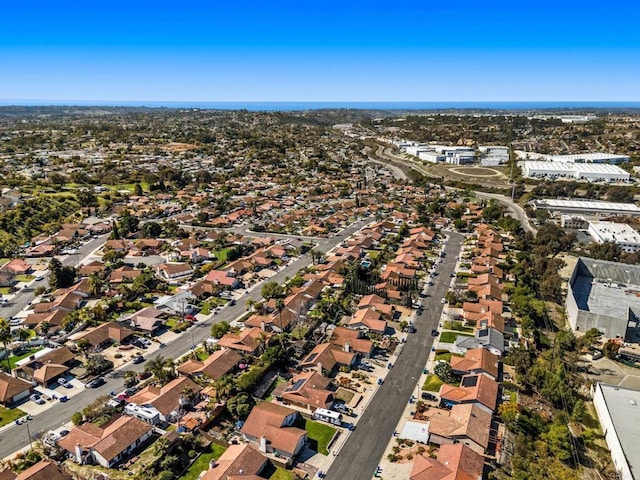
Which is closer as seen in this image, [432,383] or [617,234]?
[432,383]

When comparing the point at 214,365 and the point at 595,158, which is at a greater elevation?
the point at 595,158

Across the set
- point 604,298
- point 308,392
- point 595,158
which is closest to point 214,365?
point 308,392

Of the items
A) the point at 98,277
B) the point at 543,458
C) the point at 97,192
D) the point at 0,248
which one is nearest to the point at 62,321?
the point at 98,277

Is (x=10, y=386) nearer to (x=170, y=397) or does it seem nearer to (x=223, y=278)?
(x=170, y=397)

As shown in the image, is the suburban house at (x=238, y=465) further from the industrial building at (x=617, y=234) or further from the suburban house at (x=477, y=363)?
the industrial building at (x=617, y=234)

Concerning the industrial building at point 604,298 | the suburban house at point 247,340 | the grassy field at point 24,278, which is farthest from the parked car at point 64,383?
the industrial building at point 604,298

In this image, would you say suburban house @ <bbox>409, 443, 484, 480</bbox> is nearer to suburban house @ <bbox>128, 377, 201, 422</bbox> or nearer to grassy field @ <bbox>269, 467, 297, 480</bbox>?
grassy field @ <bbox>269, 467, 297, 480</bbox>

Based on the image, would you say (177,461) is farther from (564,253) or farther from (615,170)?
(615,170)
